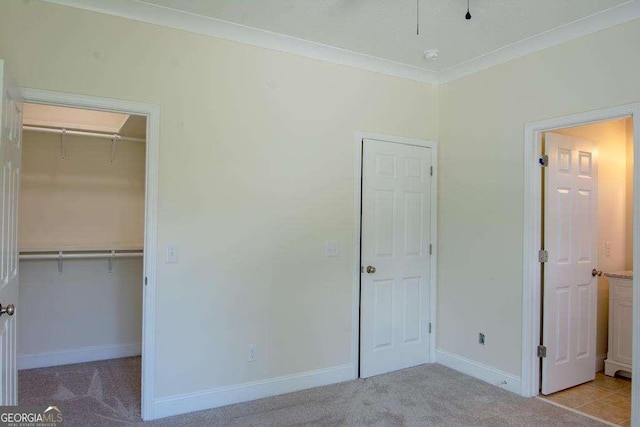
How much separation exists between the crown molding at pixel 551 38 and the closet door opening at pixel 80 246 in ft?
9.35

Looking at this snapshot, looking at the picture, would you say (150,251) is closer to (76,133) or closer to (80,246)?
(80,246)

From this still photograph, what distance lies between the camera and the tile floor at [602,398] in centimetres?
294

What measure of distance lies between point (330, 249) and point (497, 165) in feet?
5.05

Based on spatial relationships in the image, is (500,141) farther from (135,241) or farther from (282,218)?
(135,241)

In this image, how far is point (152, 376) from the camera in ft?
9.15

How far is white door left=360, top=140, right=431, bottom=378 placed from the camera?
3592 millimetres

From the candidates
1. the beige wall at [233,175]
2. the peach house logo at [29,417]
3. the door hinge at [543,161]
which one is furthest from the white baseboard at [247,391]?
the door hinge at [543,161]

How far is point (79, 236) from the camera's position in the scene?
12.9 feet

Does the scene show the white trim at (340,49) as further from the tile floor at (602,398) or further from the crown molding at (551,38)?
the tile floor at (602,398)

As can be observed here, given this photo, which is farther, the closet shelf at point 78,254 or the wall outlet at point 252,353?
the closet shelf at point 78,254

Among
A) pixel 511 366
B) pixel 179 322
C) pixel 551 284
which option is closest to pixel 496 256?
pixel 551 284

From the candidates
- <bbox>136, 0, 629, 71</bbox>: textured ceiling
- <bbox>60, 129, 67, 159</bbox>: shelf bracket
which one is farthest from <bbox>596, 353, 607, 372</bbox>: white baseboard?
<bbox>60, 129, 67, 159</bbox>: shelf bracket

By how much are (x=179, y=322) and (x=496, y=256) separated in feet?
8.25

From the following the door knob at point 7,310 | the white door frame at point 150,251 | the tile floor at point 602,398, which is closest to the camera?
the door knob at point 7,310
